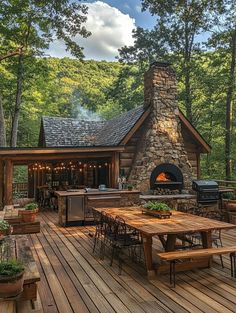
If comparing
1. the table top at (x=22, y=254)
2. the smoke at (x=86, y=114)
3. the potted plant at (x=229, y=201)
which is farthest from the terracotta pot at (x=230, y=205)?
the smoke at (x=86, y=114)

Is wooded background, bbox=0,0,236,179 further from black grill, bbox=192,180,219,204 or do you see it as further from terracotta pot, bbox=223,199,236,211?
terracotta pot, bbox=223,199,236,211

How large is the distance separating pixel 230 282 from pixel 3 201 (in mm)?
8008

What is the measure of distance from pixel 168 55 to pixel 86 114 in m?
12.4

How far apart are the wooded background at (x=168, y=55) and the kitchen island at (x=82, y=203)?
6950 millimetres

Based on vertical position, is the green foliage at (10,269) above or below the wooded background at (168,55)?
below

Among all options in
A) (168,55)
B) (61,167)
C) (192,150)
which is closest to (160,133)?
(192,150)

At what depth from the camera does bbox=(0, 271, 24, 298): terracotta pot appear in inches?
103

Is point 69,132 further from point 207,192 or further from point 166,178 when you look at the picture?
point 207,192

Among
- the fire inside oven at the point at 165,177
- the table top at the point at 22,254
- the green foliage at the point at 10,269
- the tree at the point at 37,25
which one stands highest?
the tree at the point at 37,25

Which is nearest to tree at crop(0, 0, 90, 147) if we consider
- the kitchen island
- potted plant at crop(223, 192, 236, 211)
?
the kitchen island

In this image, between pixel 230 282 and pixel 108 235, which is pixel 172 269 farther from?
pixel 108 235

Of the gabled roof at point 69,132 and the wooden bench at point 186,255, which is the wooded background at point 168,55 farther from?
the wooden bench at point 186,255

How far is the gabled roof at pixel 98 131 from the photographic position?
10492mm

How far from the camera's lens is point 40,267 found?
4.84m
